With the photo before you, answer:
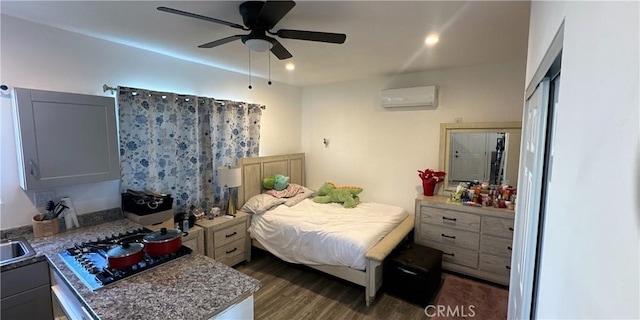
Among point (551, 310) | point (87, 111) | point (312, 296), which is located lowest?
point (312, 296)

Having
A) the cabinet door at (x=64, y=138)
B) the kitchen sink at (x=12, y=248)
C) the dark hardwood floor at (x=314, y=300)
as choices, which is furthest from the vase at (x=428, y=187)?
the kitchen sink at (x=12, y=248)

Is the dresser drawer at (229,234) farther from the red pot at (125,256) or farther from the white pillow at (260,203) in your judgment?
the red pot at (125,256)

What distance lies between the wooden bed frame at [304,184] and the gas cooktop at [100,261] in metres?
1.63

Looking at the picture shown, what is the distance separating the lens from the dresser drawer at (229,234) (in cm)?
310

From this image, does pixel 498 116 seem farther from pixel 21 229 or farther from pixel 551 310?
pixel 21 229

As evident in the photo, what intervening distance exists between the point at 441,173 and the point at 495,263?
1155 millimetres

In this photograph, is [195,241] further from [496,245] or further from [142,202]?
[496,245]

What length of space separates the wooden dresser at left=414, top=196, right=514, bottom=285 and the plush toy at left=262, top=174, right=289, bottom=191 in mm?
1834

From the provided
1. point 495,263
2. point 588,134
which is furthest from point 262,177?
point 588,134

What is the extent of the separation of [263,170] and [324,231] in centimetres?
152

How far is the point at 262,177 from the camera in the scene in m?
3.98

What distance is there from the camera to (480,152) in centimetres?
340

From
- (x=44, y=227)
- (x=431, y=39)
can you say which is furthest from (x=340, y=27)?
(x=44, y=227)

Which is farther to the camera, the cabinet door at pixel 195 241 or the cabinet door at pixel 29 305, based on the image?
the cabinet door at pixel 195 241
